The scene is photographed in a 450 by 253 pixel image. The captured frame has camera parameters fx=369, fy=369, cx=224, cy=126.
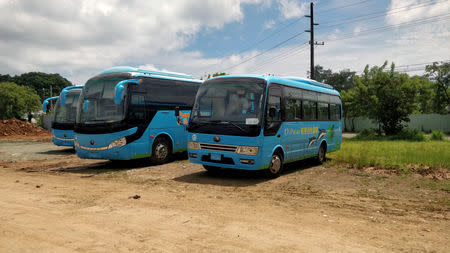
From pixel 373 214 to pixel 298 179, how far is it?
402 centimetres

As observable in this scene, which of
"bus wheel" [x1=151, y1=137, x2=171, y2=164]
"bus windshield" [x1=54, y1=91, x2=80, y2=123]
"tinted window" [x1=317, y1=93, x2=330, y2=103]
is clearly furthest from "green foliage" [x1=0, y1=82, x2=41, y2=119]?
"tinted window" [x1=317, y1=93, x2=330, y2=103]

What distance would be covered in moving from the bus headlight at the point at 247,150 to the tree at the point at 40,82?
10052 centimetres

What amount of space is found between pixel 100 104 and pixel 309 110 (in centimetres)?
709

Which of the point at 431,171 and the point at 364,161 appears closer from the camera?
the point at 431,171

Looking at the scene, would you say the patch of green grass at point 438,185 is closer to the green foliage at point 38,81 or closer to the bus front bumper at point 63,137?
the bus front bumper at point 63,137

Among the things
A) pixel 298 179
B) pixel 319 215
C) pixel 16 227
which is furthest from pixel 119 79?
pixel 319 215

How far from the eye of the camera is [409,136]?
1122 inches

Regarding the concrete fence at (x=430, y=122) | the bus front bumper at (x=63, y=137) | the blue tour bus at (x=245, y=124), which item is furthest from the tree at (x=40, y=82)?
the blue tour bus at (x=245, y=124)

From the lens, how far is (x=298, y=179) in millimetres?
10711

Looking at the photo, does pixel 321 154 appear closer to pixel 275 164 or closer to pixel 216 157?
pixel 275 164

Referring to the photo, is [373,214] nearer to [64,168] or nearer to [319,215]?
[319,215]

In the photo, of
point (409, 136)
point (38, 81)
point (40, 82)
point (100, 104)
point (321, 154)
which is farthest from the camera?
point (40, 82)

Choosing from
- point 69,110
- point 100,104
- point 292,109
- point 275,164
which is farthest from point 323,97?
point 69,110

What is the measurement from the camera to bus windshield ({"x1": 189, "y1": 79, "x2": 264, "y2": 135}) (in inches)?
384
